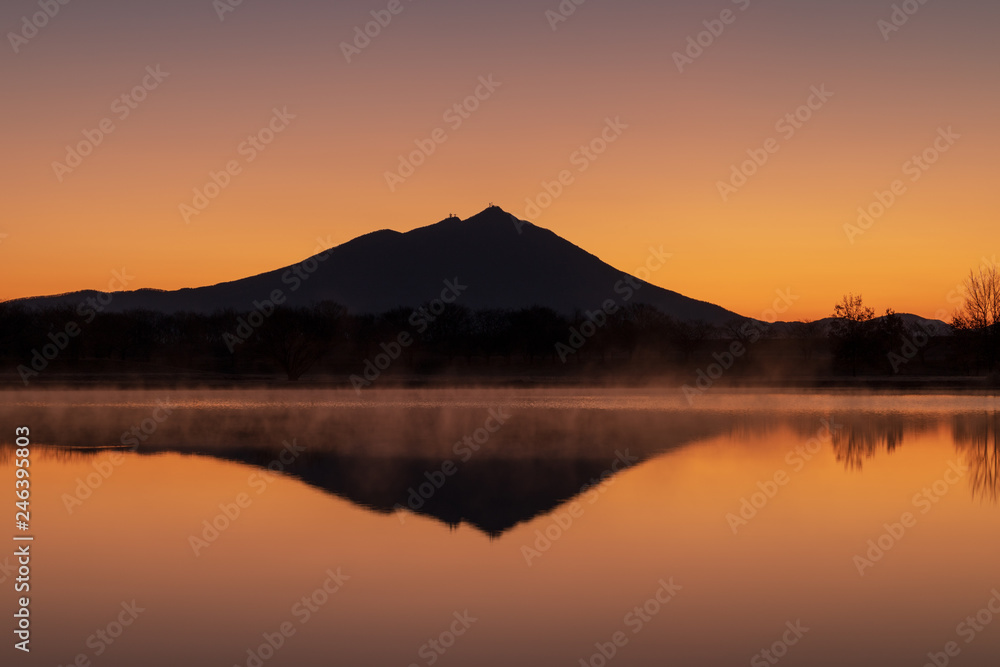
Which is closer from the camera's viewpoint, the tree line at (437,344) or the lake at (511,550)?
the lake at (511,550)

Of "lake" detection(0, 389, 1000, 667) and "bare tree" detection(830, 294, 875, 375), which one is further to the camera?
"bare tree" detection(830, 294, 875, 375)

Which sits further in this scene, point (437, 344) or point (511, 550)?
point (437, 344)

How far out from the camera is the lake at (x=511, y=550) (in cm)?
1038

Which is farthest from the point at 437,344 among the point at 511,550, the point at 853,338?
the point at 511,550

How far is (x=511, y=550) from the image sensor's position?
14.8 meters

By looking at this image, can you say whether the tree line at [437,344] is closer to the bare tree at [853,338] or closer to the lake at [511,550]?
the bare tree at [853,338]

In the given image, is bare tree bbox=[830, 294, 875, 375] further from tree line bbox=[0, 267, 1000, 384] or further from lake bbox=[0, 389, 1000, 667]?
lake bbox=[0, 389, 1000, 667]

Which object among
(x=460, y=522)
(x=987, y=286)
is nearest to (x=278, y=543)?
(x=460, y=522)

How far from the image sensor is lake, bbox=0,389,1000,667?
10.4 metres

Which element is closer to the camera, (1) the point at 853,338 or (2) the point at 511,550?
(2) the point at 511,550

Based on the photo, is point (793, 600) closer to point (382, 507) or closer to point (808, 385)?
point (382, 507)

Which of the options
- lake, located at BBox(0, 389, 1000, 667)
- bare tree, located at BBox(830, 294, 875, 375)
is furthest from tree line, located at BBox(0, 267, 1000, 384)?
lake, located at BBox(0, 389, 1000, 667)

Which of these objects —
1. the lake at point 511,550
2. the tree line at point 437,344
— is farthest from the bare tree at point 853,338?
the lake at point 511,550

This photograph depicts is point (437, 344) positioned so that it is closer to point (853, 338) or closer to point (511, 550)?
point (853, 338)
